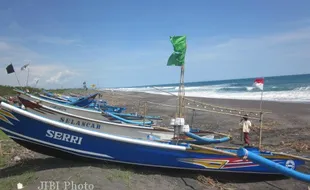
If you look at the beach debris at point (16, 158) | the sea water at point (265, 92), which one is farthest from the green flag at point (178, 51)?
the beach debris at point (16, 158)

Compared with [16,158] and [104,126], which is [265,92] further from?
[16,158]

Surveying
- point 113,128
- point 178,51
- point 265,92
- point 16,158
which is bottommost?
point 16,158

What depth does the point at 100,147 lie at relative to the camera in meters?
6.68

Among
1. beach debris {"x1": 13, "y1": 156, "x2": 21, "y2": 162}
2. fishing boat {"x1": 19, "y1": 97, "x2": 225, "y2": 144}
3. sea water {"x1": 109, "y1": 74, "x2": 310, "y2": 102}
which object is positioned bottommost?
beach debris {"x1": 13, "y1": 156, "x2": 21, "y2": 162}

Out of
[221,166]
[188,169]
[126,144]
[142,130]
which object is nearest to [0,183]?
[126,144]

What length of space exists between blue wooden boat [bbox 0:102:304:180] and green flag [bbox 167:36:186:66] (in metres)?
2.48

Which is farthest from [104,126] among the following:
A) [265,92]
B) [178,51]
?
[265,92]

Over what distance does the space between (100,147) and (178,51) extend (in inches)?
137

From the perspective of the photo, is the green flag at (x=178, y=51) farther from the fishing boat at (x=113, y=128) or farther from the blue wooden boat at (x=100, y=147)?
the fishing boat at (x=113, y=128)

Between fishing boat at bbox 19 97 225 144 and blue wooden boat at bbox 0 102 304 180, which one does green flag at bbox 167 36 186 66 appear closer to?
blue wooden boat at bbox 0 102 304 180

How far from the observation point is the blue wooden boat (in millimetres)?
6531

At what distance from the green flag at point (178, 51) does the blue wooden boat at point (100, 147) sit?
2.48m

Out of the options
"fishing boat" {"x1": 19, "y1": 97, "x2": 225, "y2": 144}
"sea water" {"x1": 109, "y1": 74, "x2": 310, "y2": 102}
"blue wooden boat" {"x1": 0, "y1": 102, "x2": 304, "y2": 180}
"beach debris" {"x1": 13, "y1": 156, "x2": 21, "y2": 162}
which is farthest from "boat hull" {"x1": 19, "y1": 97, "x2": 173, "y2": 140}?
"blue wooden boat" {"x1": 0, "y1": 102, "x2": 304, "y2": 180}

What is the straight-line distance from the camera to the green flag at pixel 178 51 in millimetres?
7848
